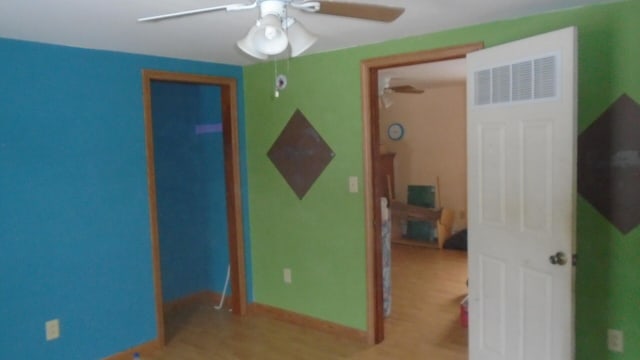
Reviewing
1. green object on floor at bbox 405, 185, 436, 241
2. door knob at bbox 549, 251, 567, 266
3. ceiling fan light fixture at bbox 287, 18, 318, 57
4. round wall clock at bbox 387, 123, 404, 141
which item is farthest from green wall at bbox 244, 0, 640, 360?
round wall clock at bbox 387, 123, 404, 141

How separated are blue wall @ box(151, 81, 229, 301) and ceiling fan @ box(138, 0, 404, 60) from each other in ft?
8.92

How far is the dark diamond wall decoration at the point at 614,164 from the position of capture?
2.40 m

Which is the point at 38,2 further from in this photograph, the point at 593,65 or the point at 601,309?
the point at 601,309

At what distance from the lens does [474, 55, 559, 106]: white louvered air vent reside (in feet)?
7.44

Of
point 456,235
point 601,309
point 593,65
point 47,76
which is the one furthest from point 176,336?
point 456,235

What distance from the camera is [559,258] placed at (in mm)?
2262

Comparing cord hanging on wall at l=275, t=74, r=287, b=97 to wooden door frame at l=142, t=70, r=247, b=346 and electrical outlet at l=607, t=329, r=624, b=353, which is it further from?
electrical outlet at l=607, t=329, r=624, b=353

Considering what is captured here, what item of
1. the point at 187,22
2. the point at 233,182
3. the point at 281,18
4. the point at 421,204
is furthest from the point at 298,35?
the point at 421,204

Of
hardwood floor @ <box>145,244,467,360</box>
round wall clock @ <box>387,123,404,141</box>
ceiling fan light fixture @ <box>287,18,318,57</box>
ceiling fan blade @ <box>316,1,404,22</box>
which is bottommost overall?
hardwood floor @ <box>145,244,467,360</box>

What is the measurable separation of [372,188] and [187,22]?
1.62 meters

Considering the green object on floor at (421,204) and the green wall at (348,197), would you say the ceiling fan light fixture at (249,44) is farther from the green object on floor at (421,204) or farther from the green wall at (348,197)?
the green object on floor at (421,204)

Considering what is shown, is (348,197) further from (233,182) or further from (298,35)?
(298,35)

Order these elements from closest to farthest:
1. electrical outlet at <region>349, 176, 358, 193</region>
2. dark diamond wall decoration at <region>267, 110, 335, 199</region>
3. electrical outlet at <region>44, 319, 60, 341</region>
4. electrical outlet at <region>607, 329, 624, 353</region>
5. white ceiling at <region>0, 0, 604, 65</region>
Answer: white ceiling at <region>0, 0, 604, 65</region> < electrical outlet at <region>607, 329, 624, 353</region> < electrical outlet at <region>44, 319, 60, 341</region> < electrical outlet at <region>349, 176, 358, 193</region> < dark diamond wall decoration at <region>267, 110, 335, 199</region>

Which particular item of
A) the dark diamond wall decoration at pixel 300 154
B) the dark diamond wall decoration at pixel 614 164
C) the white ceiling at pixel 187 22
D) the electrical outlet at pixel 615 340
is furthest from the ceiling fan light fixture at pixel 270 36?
the electrical outlet at pixel 615 340
